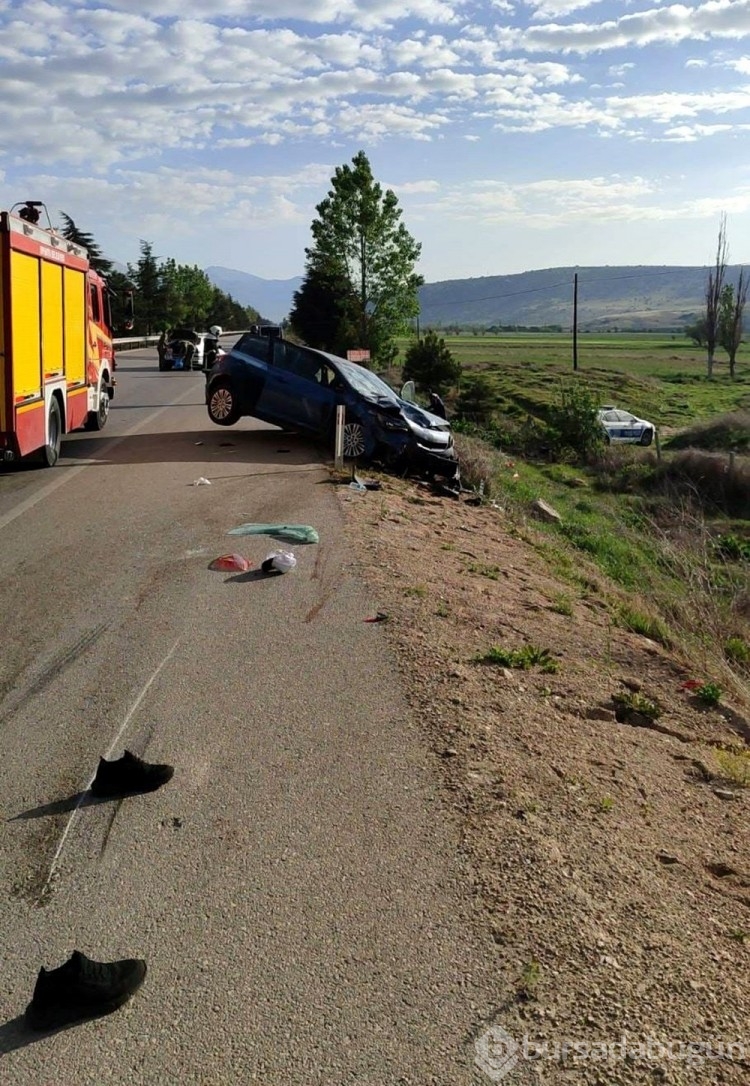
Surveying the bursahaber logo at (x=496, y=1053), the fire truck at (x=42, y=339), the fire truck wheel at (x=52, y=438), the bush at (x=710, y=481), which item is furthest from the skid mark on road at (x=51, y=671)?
the bush at (x=710, y=481)

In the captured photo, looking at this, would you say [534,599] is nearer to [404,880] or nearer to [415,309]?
[404,880]

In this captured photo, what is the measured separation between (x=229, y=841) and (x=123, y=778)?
72 centimetres

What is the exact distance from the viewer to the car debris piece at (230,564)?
9.23m

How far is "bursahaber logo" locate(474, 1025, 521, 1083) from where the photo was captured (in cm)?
316

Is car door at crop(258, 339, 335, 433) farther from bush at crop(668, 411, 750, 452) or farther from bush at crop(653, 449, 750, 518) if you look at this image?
bush at crop(668, 411, 750, 452)

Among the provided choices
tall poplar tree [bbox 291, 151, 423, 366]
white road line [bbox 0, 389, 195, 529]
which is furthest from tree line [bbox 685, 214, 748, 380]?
white road line [bbox 0, 389, 195, 529]

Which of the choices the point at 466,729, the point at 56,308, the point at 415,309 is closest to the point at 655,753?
the point at 466,729

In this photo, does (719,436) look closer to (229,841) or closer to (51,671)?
(51,671)

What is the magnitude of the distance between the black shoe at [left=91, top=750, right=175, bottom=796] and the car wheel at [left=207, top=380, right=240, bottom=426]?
12753mm

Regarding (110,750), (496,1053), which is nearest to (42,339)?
(110,750)

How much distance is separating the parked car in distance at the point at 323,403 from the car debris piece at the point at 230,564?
6.45 meters

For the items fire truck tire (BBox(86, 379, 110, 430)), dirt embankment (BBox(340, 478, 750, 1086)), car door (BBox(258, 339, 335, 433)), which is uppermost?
car door (BBox(258, 339, 335, 433))

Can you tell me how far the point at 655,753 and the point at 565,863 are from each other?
6.90 feet

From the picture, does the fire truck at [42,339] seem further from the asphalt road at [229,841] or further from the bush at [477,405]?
the bush at [477,405]
